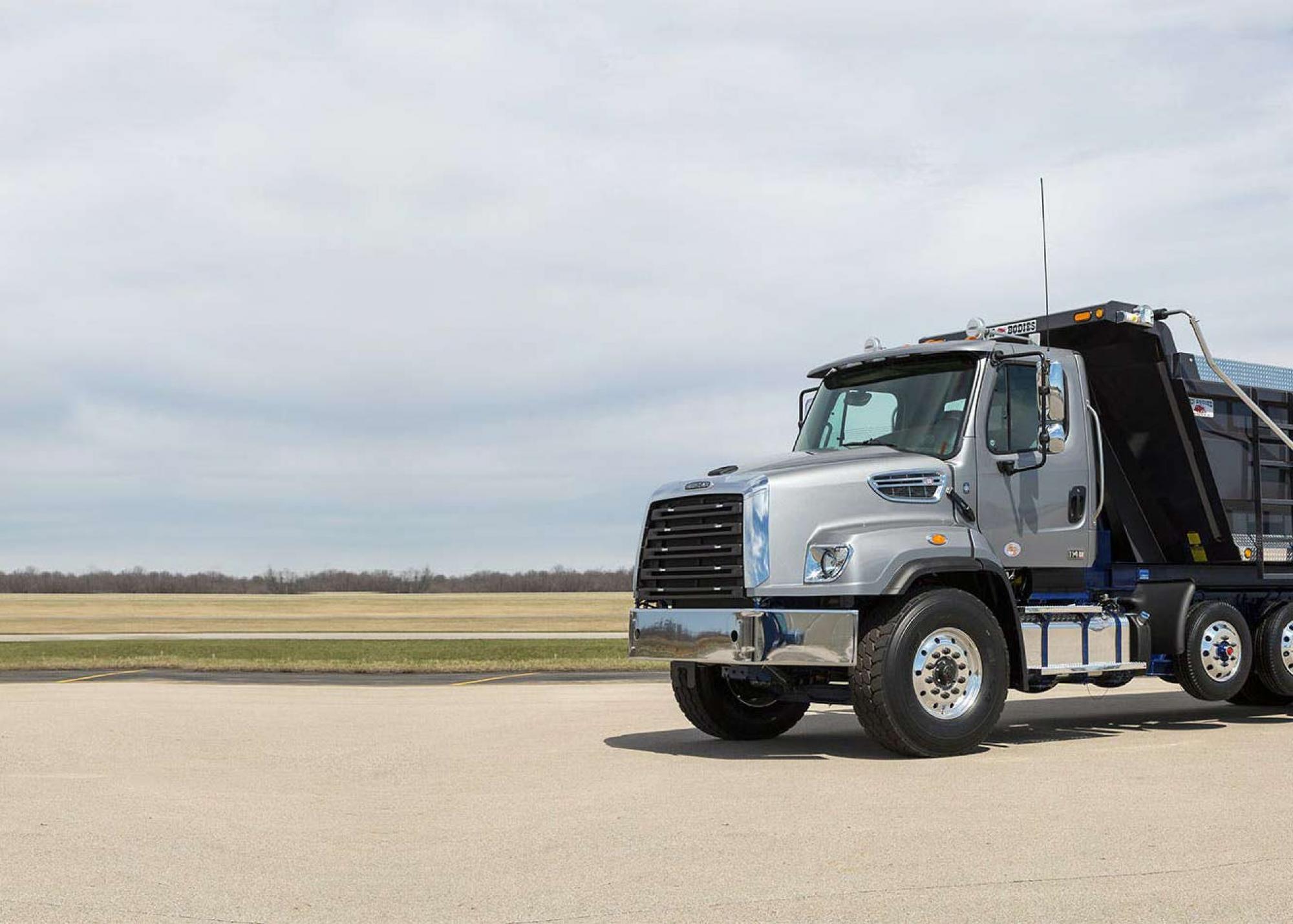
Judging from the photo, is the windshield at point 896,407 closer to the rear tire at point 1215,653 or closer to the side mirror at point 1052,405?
the side mirror at point 1052,405

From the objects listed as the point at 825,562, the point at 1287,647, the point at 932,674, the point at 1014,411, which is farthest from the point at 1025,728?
the point at 825,562

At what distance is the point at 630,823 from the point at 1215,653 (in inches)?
308

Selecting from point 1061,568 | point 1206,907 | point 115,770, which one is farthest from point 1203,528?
point 115,770

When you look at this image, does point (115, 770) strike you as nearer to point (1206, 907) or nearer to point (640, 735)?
point (640, 735)

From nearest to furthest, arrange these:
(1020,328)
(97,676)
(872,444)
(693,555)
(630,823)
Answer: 1. (630,823)
2. (693,555)
3. (872,444)
4. (1020,328)
5. (97,676)

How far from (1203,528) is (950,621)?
3.98 meters

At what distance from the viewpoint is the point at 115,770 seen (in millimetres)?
10930

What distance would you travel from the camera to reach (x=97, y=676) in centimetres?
2359

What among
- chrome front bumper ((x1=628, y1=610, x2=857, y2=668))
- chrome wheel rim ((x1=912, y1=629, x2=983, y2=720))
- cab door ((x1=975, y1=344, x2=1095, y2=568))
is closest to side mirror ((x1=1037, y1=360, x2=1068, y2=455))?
cab door ((x1=975, y1=344, x2=1095, y2=568))

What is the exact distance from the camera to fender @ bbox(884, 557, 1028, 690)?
37.4 ft

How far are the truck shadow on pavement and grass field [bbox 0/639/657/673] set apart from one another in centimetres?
880

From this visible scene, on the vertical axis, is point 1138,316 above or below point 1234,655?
above

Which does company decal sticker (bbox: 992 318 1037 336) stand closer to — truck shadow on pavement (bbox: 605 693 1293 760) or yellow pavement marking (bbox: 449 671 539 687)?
truck shadow on pavement (bbox: 605 693 1293 760)

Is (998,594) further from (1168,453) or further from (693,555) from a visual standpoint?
(1168,453)
